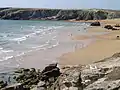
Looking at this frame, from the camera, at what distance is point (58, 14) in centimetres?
15400

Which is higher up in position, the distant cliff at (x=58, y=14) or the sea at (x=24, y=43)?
the sea at (x=24, y=43)

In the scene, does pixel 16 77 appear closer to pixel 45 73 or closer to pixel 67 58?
pixel 45 73

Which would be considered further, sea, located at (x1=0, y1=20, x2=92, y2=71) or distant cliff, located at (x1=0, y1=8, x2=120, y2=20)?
distant cliff, located at (x1=0, y1=8, x2=120, y2=20)

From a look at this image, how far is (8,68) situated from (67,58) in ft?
18.8

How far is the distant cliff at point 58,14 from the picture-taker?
456 ft

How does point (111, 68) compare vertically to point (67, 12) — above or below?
above

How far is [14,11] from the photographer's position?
169625 mm

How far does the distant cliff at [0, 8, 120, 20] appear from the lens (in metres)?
139

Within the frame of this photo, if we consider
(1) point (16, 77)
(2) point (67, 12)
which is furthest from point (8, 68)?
(2) point (67, 12)

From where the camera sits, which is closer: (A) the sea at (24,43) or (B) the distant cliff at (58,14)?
(A) the sea at (24,43)

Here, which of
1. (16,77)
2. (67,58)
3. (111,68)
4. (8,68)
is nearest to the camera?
(111,68)

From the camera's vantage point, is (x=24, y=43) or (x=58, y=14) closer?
(x=24, y=43)

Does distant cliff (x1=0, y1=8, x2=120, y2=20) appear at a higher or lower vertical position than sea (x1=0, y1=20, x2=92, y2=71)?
lower

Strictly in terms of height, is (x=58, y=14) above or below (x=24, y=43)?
below
